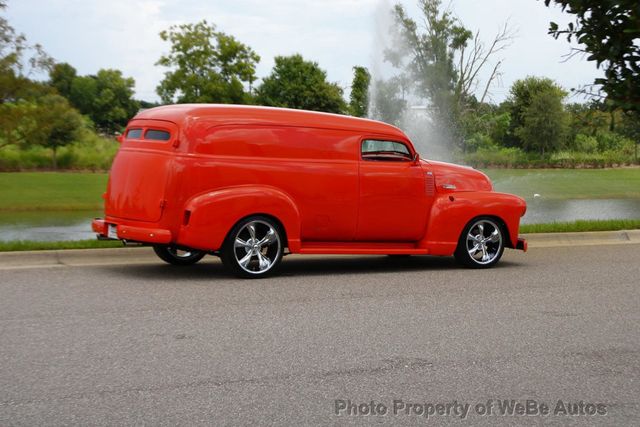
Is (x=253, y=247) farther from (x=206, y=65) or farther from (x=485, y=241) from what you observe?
(x=206, y=65)

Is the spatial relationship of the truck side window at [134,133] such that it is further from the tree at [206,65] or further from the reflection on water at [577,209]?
the tree at [206,65]

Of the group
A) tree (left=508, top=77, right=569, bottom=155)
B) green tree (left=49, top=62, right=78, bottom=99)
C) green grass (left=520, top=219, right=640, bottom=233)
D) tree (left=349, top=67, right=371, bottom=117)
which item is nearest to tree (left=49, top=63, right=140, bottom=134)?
green tree (left=49, top=62, right=78, bottom=99)

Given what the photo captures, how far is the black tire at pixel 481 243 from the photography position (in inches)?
495

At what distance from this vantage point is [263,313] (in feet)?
28.9

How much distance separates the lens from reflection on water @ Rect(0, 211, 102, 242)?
71.5 ft

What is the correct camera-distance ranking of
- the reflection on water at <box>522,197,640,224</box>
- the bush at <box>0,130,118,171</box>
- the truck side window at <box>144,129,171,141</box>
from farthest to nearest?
1. the bush at <box>0,130,118,171</box>
2. the reflection on water at <box>522,197,640,224</box>
3. the truck side window at <box>144,129,171,141</box>

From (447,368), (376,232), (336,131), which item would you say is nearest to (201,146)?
(336,131)

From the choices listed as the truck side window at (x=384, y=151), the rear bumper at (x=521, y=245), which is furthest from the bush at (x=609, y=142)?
the truck side window at (x=384, y=151)

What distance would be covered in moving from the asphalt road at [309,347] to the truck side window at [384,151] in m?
1.52

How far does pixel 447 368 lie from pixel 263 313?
247 cm

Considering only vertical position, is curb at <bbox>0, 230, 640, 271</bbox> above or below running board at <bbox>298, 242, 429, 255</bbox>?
below

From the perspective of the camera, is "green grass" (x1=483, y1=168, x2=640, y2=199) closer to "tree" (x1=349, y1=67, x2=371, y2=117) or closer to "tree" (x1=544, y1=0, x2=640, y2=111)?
"tree" (x1=349, y1=67, x2=371, y2=117)

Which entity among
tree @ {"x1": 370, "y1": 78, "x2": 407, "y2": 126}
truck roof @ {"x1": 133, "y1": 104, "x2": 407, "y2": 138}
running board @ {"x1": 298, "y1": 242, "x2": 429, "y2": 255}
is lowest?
running board @ {"x1": 298, "y1": 242, "x2": 429, "y2": 255}

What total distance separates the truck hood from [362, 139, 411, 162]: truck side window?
1.15ft
